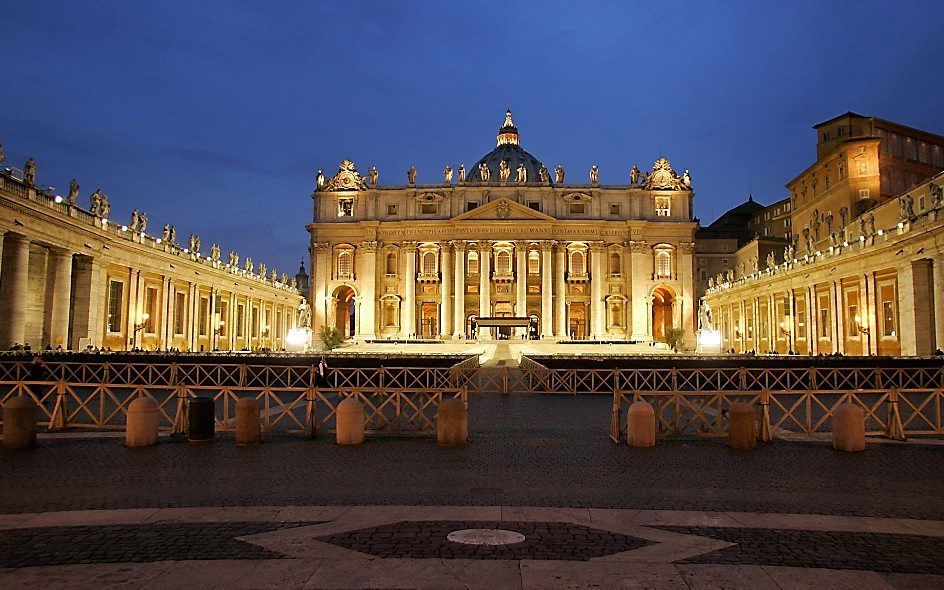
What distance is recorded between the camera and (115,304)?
4391cm

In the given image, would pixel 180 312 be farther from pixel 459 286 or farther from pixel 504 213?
pixel 504 213

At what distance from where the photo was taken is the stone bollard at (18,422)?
11844 mm

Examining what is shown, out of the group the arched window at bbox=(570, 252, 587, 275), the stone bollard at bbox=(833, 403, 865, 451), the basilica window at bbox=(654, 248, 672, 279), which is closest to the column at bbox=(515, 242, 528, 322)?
the arched window at bbox=(570, 252, 587, 275)

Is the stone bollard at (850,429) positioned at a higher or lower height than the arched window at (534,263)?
lower

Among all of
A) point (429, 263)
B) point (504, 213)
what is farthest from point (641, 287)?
point (429, 263)

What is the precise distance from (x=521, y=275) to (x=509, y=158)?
3316cm

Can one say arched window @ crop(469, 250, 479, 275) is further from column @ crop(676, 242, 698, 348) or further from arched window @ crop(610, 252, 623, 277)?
column @ crop(676, 242, 698, 348)

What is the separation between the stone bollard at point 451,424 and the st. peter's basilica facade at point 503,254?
6652 centimetres

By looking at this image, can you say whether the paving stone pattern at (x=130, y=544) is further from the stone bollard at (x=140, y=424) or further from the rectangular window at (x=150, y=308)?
the rectangular window at (x=150, y=308)

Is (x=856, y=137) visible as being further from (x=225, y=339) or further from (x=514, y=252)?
(x=225, y=339)

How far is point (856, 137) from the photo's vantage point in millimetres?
55469

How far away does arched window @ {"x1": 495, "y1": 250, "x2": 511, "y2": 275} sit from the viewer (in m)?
82.2

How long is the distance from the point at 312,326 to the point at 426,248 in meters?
Answer: 17.6

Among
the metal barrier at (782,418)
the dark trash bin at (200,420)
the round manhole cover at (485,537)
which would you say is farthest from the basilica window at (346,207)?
the round manhole cover at (485,537)
